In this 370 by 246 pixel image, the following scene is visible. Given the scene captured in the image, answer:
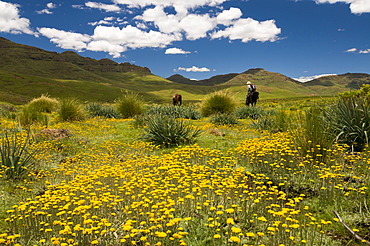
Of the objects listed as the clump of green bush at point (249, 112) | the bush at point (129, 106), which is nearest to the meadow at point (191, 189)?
the clump of green bush at point (249, 112)

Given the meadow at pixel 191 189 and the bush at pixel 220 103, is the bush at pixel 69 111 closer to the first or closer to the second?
the meadow at pixel 191 189

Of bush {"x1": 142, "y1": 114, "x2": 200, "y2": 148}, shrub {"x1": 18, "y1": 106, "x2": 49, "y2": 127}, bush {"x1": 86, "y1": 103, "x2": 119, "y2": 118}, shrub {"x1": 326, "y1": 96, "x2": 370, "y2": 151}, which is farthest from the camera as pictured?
bush {"x1": 86, "y1": 103, "x2": 119, "y2": 118}

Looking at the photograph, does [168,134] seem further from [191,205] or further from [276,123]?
[276,123]

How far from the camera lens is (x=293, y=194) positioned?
559 centimetres

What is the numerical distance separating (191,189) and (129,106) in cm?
1574

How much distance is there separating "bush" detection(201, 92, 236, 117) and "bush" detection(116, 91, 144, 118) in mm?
5927

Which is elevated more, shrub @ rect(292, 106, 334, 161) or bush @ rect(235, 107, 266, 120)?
bush @ rect(235, 107, 266, 120)

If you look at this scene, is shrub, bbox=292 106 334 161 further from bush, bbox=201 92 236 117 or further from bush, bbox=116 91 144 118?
bush, bbox=116 91 144 118

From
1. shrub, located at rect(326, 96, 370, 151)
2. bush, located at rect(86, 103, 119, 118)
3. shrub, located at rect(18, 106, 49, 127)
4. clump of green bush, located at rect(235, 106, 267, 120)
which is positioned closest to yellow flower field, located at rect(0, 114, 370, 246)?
shrub, located at rect(326, 96, 370, 151)

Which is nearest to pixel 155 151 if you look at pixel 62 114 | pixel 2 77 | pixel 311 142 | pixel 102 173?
pixel 102 173

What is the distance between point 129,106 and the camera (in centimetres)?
2070

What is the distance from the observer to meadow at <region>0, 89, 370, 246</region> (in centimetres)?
395

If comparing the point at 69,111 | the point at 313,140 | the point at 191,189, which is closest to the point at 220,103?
the point at 69,111

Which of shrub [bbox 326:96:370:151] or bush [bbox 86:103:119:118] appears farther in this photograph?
bush [bbox 86:103:119:118]
